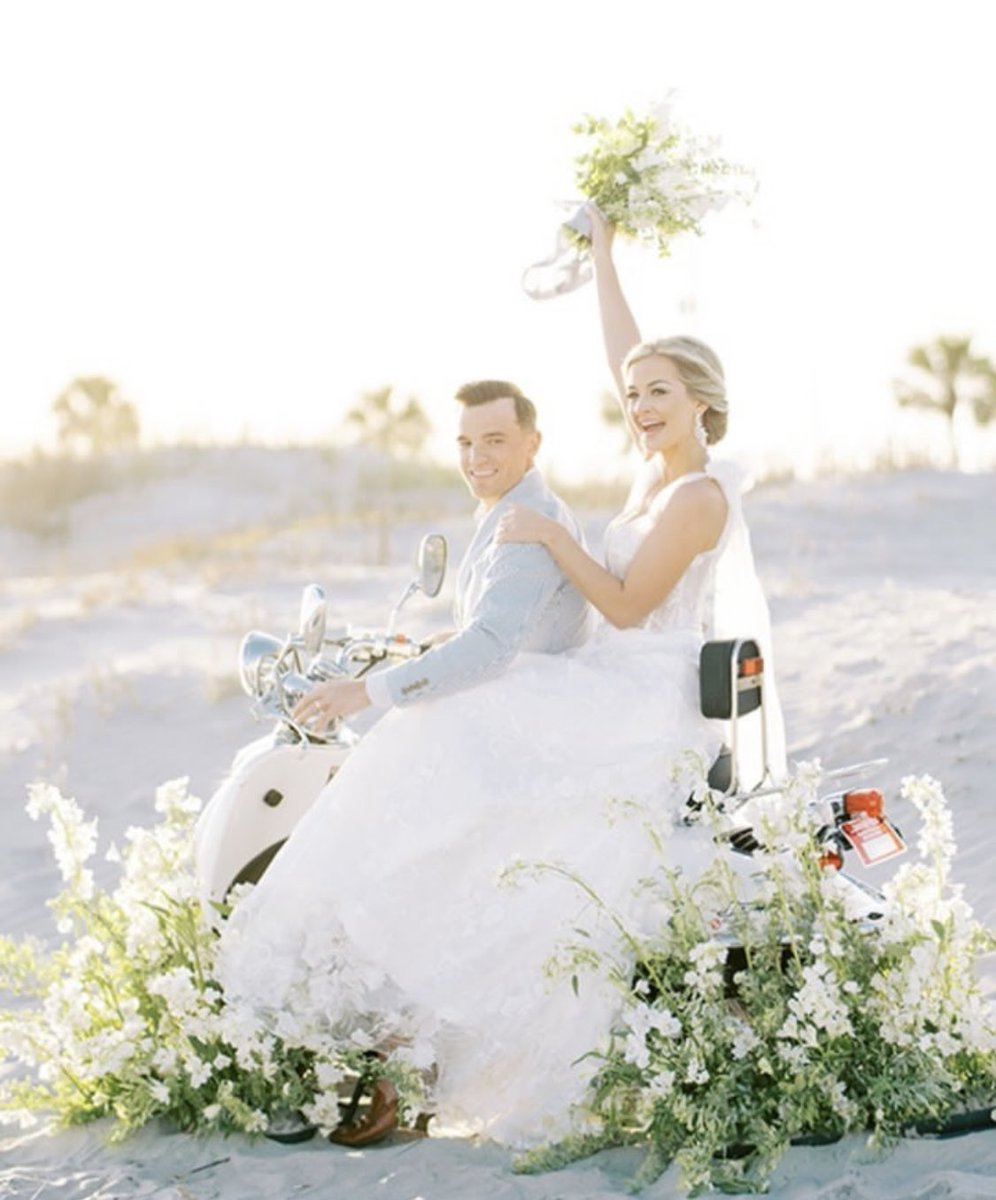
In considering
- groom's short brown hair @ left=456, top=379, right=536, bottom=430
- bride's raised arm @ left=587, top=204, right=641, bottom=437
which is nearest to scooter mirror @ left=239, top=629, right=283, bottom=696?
groom's short brown hair @ left=456, top=379, right=536, bottom=430

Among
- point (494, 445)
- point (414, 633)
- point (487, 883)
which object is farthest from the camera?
Answer: point (414, 633)

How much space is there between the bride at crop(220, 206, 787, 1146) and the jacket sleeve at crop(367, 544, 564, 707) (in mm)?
58

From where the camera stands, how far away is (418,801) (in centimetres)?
490

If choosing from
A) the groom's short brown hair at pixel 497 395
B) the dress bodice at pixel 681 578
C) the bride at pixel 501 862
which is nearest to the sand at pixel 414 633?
the bride at pixel 501 862

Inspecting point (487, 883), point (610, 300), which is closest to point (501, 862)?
point (487, 883)

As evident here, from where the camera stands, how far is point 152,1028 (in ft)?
17.2

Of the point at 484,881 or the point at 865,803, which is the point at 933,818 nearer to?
Result: the point at 865,803

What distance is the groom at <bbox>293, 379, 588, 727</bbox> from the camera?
4953 mm

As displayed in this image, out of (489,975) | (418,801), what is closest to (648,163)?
(418,801)

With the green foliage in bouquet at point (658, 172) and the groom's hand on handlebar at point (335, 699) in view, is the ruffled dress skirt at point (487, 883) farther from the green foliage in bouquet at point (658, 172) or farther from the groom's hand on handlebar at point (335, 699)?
the green foliage in bouquet at point (658, 172)

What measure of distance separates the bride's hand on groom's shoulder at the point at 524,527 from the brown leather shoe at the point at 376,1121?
135cm

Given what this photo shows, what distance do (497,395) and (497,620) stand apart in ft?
2.07

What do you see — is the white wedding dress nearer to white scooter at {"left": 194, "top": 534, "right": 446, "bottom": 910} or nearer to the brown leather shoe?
the brown leather shoe

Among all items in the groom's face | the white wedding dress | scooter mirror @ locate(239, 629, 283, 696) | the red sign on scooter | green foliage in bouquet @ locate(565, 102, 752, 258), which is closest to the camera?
the red sign on scooter
